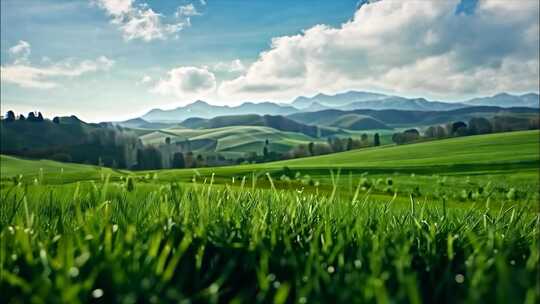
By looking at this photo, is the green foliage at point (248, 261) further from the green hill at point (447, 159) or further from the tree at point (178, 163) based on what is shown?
the tree at point (178, 163)

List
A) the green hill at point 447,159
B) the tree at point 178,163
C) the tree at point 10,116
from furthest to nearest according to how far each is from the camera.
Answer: the tree at point 10,116
the tree at point 178,163
the green hill at point 447,159

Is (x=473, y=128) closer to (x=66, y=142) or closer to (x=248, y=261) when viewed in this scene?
(x=248, y=261)

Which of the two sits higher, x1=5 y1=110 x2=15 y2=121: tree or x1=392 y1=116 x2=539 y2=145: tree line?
x1=5 y1=110 x2=15 y2=121: tree

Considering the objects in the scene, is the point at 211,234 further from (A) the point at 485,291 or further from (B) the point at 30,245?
(A) the point at 485,291

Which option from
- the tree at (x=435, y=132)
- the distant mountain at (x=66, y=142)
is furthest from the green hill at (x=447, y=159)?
the distant mountain at (x=66, y=142)

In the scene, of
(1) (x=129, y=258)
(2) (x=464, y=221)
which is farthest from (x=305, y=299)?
(2) (x=464, y=221)

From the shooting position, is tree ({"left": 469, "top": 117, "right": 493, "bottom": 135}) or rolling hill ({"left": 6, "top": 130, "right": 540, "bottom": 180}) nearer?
rolling hill ({"left": 6, "top": 130, "right": 540, "bottom": 180})

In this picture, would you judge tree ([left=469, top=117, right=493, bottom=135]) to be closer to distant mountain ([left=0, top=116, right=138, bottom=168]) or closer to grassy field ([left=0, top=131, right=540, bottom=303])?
distant mountain ([left=0, top=116, right=138, bottom=168])

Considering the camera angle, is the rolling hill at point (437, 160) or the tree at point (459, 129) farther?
the tree at point (459, 129)

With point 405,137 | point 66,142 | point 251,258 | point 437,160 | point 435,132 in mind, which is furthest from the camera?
point 66,142

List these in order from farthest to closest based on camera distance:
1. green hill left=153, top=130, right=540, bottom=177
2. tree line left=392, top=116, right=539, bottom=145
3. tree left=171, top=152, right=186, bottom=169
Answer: tree line left=392, top=116, right=539, bottom=145 < tree left=171, top=152, right=186, bottom=169 < green hill left=153, top=130, right=540, bottom=177

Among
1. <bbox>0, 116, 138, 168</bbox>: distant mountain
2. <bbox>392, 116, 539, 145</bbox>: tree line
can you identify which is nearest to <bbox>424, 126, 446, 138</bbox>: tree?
<bbox>392, 116, 539, 145</bbox>: tree line

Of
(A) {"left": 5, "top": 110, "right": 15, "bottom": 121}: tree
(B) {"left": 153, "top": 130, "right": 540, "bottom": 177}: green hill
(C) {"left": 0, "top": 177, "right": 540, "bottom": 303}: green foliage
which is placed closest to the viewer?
(C) {"left": 0, "top": 177, "right": 540, "bottom": 303}: green foliage

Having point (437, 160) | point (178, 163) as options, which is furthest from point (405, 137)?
point (178, 163)
